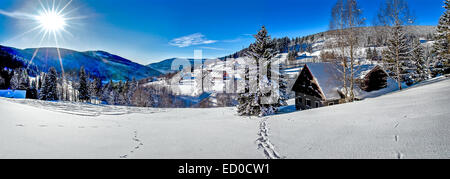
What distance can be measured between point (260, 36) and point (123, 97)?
2432 inches

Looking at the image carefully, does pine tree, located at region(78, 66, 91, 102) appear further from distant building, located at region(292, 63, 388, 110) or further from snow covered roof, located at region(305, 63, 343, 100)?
snow covered roof, located at region(305, 63, 343, 100)

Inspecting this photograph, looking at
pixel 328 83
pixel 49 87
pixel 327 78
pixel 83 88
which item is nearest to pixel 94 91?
pixel 83 88

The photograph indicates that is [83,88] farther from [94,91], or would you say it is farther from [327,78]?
[327,78]

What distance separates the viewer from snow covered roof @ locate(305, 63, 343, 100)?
1828 centimetres

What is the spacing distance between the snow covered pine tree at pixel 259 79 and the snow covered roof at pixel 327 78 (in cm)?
607

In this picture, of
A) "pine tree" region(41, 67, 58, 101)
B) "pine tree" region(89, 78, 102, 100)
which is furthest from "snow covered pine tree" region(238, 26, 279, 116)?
"pine tree" region(89, 78, 102, 100)

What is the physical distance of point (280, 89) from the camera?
17016 mm

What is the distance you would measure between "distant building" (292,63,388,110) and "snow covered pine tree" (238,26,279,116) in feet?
19.9

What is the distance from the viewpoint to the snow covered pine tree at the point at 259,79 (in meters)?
16.4

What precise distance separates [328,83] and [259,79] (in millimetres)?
8653

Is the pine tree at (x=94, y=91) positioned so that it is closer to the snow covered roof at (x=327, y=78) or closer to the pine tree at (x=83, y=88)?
the pine tree at (x=83, y=88)

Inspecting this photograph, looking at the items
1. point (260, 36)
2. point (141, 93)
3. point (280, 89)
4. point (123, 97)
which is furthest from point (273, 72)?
point (123, 97)

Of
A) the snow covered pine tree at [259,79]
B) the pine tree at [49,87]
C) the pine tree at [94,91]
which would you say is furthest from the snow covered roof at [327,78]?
the pine tree at [94,91]

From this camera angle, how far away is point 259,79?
53.8 feet
